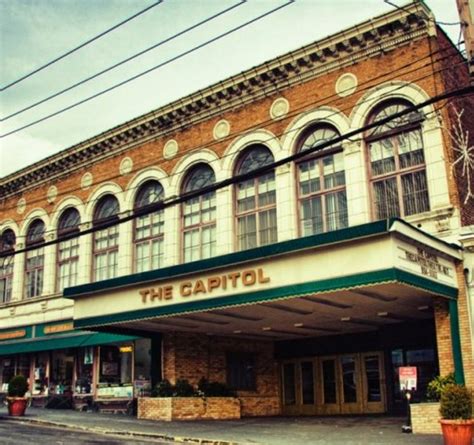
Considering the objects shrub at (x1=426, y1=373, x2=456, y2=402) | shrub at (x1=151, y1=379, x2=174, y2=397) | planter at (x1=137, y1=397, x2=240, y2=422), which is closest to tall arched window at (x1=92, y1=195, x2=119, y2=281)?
shrub at (x1=151, y1=379, x2=174, y2=397)

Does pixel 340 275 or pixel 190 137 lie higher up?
pixel 190 137

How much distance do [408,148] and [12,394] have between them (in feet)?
55.7

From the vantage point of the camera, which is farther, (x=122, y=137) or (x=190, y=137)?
(x=122, y=137)

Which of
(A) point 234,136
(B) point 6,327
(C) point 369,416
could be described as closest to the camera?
(C) point 369,416

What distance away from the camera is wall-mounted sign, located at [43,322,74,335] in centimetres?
3125

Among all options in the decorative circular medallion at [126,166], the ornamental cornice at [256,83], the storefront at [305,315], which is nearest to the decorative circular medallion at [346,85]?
the ornamental cornice at [256,83]

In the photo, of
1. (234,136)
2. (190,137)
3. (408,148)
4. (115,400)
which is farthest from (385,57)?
(115,400)

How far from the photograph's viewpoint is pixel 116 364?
30.0 m

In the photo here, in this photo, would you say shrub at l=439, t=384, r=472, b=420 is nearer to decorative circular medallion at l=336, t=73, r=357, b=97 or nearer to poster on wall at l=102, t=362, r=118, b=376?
decorative circular medallion at l=336, t=73, r=357, b=97

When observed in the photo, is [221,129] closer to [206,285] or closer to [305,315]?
[305,315]

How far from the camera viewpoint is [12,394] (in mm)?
25750

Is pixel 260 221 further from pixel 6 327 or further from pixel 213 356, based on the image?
pixel 6 327

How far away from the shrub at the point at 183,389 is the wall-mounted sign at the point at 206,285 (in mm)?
4349

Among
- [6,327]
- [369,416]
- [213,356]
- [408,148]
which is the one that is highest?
[408,148]
